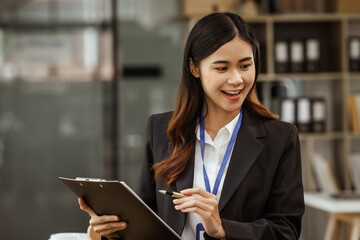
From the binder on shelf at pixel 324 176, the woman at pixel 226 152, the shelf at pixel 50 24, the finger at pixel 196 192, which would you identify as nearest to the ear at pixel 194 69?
the woman at pixel 226 152

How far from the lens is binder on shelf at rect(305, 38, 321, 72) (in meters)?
5.47

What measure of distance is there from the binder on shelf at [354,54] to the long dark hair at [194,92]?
364cm

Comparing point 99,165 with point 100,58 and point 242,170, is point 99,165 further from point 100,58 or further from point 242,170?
point 242,170

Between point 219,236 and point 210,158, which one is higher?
point 210,158

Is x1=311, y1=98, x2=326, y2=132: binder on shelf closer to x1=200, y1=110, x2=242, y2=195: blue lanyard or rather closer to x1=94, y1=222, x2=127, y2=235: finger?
x1=200, y1=110, x2=242, y2=195: blue lanyard

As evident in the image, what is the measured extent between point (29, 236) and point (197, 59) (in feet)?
14.6

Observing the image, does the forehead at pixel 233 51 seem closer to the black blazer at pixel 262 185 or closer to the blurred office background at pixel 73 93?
the black blazer at pixel 262 185

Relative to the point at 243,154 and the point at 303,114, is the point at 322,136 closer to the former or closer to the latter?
the point at 303,114

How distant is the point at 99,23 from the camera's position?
6.09 meters

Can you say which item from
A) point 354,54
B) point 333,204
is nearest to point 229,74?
point 333,204

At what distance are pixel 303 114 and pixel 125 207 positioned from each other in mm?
3781

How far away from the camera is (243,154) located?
2.02 meters

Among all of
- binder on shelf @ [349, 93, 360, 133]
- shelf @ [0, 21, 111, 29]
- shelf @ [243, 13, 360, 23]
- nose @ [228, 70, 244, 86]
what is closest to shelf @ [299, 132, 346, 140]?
binder on shelf @ [349, 93, 360, 133]

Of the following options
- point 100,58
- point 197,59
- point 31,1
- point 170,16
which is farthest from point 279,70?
point 197,59
